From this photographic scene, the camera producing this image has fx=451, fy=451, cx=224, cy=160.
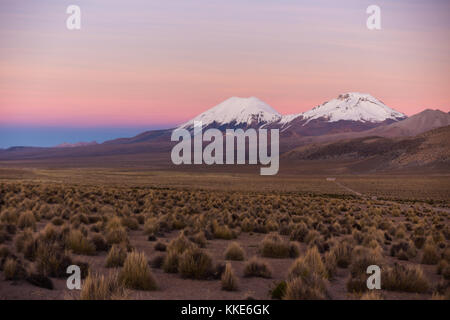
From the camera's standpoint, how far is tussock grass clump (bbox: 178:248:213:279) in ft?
29.0

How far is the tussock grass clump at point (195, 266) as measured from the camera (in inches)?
348

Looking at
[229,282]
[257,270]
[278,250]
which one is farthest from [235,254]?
[229,282]

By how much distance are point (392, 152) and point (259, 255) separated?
4940 inches

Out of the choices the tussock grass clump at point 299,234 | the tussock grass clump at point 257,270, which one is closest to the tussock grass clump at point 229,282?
the tussock grass clump at point 257,270

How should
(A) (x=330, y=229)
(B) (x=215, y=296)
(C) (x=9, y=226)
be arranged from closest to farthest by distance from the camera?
(B) (x=215, y=296) → (C) (x=9, y=226) → (A) (x=330, y=229)

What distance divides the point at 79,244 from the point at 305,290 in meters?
6.00

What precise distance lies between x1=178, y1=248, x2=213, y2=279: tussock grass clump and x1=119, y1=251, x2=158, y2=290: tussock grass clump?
0.96m

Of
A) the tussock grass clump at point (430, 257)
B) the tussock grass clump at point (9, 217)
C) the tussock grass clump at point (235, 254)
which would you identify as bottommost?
the tussock grass clump at point (430, 257)

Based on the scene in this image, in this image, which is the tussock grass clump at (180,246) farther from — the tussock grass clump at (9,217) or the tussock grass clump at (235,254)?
the tussock grass clump at (9,217)

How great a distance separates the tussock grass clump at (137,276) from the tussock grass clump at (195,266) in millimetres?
963
